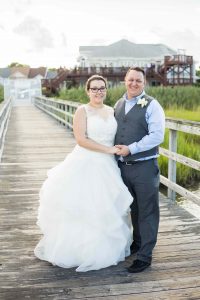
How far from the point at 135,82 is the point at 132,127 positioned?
338 millimetres

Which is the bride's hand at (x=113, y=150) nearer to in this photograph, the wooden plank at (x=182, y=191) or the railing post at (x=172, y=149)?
the wooden plank at (x=182, y=191)

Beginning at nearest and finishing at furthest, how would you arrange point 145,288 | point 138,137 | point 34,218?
point 145,288 < point 138,137 < point 34,218

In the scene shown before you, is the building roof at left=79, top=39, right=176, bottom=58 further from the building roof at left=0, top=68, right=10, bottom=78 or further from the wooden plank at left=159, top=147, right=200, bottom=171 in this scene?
the wooden plank at left=159, top=147, right=200, bottom=171

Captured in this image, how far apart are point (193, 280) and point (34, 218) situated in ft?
7.29

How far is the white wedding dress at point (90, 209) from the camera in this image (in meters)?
3.74

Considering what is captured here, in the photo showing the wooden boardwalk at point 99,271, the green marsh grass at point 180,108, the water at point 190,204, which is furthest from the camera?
the green marsh grass at point 180,108

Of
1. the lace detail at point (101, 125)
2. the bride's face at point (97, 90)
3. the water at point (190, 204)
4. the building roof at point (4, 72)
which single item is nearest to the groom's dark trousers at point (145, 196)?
the lace detail at point (101, 125)

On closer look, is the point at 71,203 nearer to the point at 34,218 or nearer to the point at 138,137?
the point at 138,137

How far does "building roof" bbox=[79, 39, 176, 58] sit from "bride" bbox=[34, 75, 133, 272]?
5342 cm

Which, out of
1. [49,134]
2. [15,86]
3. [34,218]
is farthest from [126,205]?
[15,86]

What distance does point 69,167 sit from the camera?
3.89 m

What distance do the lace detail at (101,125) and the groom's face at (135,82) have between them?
296 mm

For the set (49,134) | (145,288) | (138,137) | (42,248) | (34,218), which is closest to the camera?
(145,288)

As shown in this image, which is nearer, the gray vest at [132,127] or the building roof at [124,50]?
the gray vest at [132,127]
